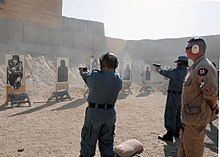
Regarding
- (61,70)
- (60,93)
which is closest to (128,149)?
(60,93)

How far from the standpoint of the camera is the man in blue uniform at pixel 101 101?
8.61 feet

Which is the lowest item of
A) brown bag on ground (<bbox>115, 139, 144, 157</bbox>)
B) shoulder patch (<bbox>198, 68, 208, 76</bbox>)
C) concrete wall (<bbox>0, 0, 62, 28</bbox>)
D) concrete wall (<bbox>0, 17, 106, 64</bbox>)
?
brown bag on ground (<bbox>115, 139, 144, 157</bbox>)

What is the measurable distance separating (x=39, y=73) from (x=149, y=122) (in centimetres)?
840

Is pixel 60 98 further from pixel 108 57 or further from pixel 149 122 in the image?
pixel 108 57

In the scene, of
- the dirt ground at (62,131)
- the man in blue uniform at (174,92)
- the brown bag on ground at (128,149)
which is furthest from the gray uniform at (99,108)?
the man in blue uniform at (174,92)

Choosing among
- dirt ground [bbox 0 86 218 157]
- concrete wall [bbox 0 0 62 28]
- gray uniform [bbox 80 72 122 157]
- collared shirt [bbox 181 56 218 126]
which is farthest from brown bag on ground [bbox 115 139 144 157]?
concrete wall [bbox 0 0 62 28]

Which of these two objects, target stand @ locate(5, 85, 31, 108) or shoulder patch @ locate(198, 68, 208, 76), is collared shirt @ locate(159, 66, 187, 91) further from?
target stand @ locate(5, 85, 31, 108)

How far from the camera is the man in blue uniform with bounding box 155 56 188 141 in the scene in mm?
4027

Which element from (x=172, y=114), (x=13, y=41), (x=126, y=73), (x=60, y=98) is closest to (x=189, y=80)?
(x=172, y=114)

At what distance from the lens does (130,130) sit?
501 cm

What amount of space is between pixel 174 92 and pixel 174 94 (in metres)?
0.03

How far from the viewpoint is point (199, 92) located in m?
2.42

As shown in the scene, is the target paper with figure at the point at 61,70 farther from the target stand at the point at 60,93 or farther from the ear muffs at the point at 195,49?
the ear muffs at the point at 195,49

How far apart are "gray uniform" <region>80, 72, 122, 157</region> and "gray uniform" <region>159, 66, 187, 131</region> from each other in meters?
1.59
